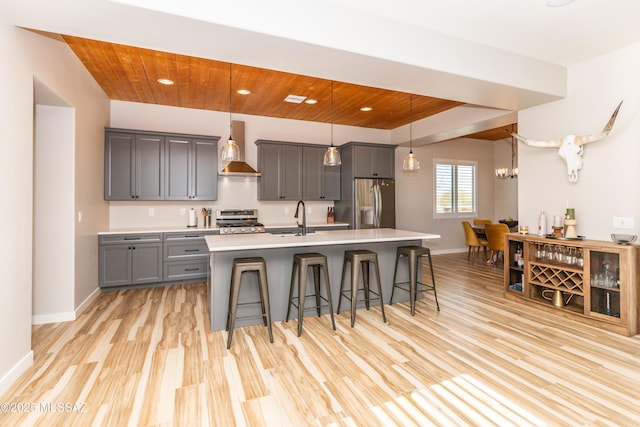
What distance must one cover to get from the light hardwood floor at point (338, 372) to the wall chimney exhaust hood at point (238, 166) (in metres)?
2.45

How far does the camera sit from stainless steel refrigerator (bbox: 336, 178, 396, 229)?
591 centimetres

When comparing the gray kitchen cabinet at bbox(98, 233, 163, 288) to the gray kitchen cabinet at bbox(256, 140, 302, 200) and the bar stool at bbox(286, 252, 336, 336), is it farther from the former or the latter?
the bar stool at bbox(286, 252, 336, 336)

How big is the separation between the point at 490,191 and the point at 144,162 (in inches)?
312

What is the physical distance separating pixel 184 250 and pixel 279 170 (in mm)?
2054

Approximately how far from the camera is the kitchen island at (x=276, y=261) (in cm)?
317

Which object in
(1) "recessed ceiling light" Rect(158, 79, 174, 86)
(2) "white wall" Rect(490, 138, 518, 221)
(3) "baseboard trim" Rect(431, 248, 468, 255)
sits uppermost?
(1) "recessed ceiling light" Rect(158, 79, 174, 86)

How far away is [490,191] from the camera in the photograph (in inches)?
332

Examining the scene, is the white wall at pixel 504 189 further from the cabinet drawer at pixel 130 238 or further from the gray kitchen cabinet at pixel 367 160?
the cabinet drawer at pixel 130 238

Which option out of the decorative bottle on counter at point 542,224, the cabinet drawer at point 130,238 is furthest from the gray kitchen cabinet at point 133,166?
the decorative bottle on counter at point 542,224

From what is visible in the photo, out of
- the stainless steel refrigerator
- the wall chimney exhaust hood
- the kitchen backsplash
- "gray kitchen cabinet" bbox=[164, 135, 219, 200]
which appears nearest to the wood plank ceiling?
the wall chimney exhaust hood

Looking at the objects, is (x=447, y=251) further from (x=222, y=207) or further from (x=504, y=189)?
(x=222, y=207)

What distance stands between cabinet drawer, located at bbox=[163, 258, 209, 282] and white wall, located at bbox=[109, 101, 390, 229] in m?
0.82

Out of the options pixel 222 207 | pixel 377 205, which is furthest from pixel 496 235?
pixel 222 207

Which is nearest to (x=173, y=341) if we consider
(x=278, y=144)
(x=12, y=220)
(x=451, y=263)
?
(x=12, y=220)
